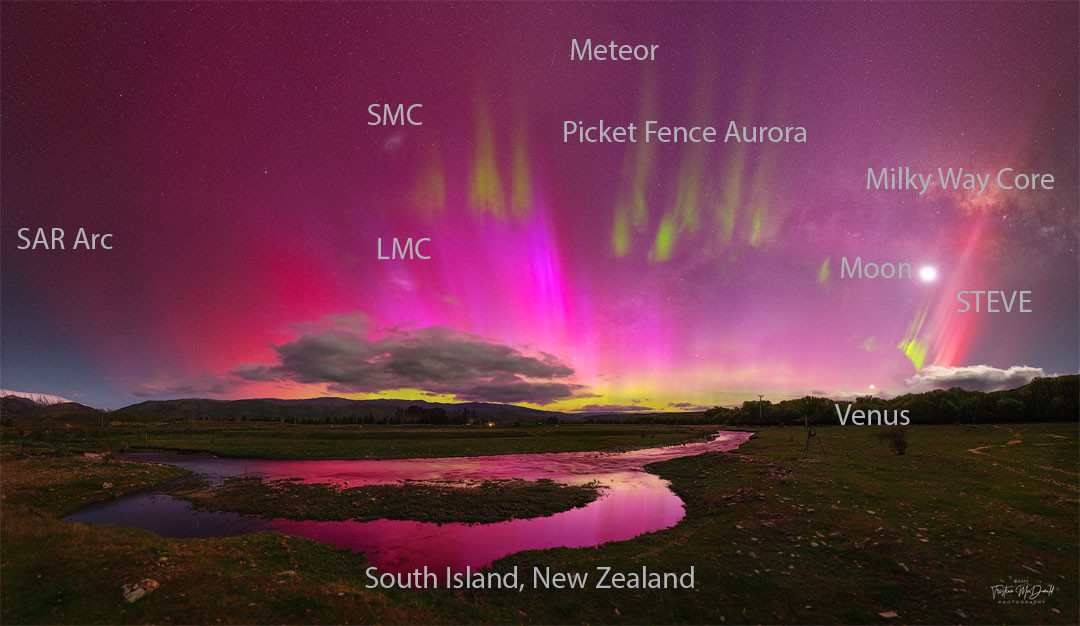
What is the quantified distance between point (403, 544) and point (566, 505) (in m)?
12.4

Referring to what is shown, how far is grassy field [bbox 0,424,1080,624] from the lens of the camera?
1234cm

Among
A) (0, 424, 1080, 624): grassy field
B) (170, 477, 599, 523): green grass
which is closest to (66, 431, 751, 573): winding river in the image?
(170, 477, 599, 523): green grass

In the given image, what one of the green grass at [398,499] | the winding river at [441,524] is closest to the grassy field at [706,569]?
the winding river at [441,524]

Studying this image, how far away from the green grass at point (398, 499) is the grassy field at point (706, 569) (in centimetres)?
745

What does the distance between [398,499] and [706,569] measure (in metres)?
22.7

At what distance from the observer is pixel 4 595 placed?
→ 1254 centimetres

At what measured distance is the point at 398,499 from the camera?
30.5 meters

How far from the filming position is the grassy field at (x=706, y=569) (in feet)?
40.5

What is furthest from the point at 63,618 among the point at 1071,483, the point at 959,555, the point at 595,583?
the point at 1071,483

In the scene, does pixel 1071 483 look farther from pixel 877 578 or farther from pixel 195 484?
pixel 195 484

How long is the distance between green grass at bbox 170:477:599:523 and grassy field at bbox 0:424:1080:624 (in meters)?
7.45

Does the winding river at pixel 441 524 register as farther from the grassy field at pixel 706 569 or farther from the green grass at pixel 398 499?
the grassy field at pixel 706 569

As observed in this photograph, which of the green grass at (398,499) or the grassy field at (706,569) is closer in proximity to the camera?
the grassy field at (706,569)

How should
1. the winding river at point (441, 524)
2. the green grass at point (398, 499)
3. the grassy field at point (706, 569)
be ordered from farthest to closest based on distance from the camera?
the green grass at point (398, 499) < the winding river at point (441, 524) < the grassy field at point (706, 569)
